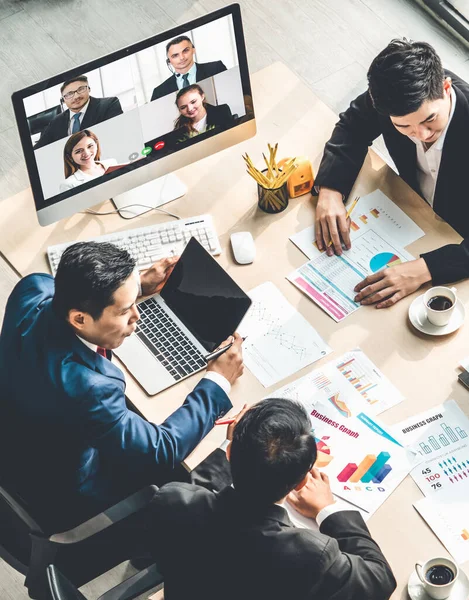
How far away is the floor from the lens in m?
4.02

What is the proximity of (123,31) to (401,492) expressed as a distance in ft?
9.80

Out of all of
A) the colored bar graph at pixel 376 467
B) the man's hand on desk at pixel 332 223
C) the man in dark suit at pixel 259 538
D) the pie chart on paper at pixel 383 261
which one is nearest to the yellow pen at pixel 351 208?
the man's hand on desk at pixel 332 223

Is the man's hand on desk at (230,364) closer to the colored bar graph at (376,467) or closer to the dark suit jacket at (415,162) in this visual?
the colored bar graph at (376,467)

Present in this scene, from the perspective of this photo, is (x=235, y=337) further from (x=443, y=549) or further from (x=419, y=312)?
(x=443, y=549)

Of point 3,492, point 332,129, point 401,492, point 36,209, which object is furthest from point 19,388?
point 332,129

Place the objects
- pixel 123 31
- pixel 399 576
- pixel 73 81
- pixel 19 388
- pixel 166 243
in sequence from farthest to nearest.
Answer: pixel 123 31
pixel 166 243
pixel 73 81
pixel 19 388
pixel 399 576

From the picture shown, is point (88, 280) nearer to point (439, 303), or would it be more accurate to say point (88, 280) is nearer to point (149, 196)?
point (149, 196)

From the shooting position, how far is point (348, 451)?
2090 millimetres

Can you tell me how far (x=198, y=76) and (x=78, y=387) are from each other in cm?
96

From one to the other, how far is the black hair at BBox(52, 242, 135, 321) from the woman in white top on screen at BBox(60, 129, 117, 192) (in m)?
0.42

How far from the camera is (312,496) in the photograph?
199 cm

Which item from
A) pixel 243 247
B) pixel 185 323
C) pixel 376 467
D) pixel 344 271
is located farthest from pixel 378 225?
pixel 376 467

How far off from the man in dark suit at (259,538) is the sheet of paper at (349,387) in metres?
0.33

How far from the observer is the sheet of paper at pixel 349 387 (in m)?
2.17
